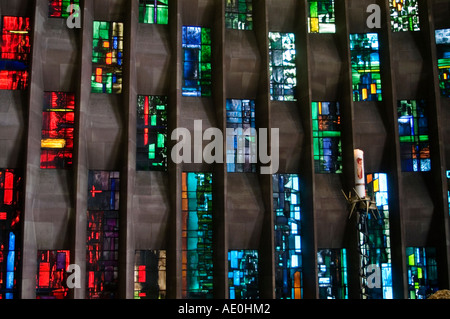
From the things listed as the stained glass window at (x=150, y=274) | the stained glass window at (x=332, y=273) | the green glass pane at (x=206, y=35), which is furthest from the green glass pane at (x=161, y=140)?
the stained glass window at (x=332, y=273)

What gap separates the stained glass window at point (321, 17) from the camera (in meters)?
18.4

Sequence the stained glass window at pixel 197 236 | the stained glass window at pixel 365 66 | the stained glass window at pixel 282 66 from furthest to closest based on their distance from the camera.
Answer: the stained glass window at pixel 365 66 → the stained glass window at pixel 282 66 → the stained glass window at pixel 197 236

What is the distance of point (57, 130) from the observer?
1669 cm

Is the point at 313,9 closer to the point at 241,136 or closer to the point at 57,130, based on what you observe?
the point at 241,136

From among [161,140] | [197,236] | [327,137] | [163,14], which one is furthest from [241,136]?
[163,14]

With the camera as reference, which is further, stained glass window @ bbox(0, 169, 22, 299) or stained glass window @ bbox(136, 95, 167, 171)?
stained glass window @ bbox(136, 95, 167, 171)

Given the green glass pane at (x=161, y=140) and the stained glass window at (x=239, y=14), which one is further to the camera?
the stained glass window at (x=239, y=14)

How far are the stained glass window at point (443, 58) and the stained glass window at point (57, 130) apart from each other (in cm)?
1188

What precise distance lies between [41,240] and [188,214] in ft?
14.1

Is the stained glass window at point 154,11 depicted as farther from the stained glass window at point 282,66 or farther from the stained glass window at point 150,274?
the stained glass window at point 150,274

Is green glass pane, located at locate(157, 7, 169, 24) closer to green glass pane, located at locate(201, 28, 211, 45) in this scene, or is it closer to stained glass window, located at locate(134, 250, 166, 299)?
green glass pane, located at locate(201, 28, 211, 45)

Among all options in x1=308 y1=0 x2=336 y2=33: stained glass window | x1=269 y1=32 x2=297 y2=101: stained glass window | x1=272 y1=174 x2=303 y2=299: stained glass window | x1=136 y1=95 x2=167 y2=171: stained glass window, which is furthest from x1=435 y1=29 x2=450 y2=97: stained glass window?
x1=136 y1=95 x2=167 y2=171: stained glass window

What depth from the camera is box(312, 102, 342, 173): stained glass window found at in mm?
17547

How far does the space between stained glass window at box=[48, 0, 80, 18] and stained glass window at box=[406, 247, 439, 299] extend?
12.9 metres
